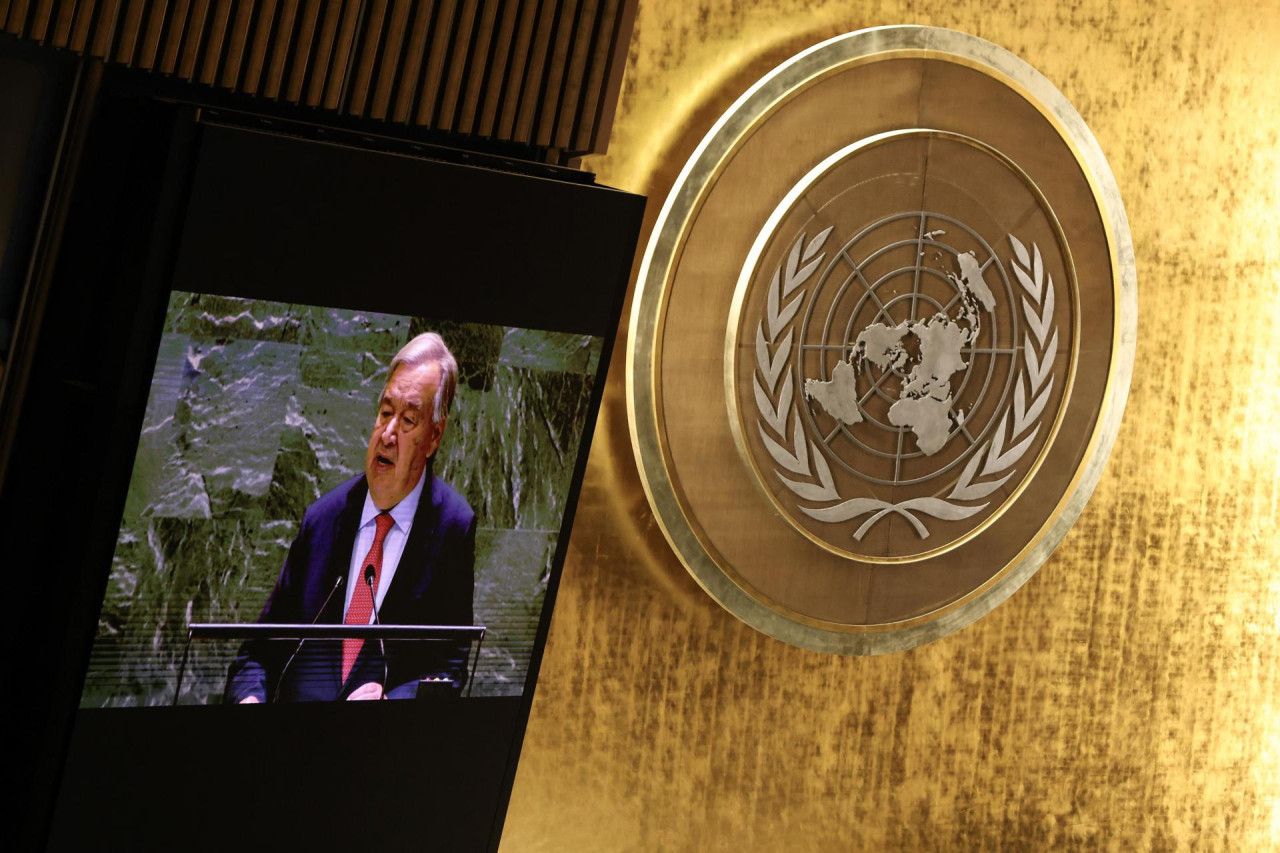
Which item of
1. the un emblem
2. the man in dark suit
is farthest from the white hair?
the un emblem

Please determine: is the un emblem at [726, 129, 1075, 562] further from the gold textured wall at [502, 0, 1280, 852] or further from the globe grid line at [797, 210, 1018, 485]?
the gold textured wall at [502, 0, 1280, 852]

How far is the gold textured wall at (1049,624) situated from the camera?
9.25 ft

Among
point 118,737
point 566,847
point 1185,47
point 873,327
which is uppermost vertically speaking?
point 1185,47

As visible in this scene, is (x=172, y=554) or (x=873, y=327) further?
(x=873, y=327)

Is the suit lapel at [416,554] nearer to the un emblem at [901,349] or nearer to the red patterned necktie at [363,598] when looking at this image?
the red patterned necktie at [363,598]

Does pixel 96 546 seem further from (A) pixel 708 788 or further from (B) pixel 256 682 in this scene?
(A) pixel 708 788

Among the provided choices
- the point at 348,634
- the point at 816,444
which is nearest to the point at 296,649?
the point at 348,634

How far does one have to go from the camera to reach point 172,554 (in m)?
1.96

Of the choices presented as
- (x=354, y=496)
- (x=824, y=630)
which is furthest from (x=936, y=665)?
(x=354, y=496)

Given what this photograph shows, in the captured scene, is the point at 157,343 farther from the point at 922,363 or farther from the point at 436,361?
the point at 922,363

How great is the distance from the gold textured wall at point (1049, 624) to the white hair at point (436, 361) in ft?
2.24

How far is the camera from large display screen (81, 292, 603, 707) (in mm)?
1933

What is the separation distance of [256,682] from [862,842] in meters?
1.81

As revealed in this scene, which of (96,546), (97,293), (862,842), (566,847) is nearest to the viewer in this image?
(96,546)
